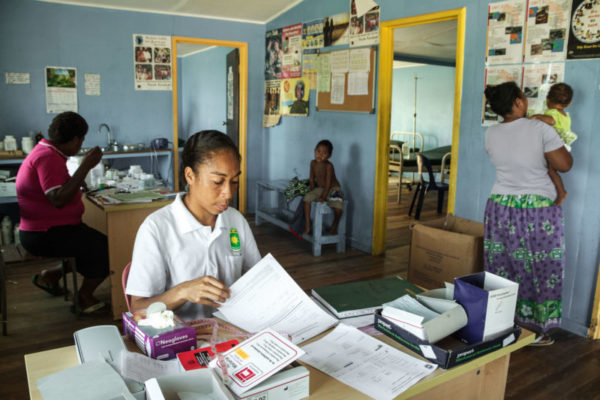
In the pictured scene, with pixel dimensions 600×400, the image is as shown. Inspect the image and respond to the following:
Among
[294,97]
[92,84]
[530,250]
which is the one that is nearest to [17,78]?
[92,84]

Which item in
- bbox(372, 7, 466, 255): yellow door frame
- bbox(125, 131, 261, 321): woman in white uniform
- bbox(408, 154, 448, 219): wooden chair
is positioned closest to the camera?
bbox(125, 131, 261, 321): woman in white uniform

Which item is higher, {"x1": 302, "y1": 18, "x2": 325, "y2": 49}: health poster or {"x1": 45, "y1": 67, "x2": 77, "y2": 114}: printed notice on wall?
{"x1": 302, "y1": 18, "x2": 325, "y2": 49}: health poster

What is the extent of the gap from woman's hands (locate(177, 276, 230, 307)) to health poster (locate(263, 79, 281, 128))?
485 cm

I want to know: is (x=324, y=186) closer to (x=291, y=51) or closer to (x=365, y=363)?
(x=291, y=51)

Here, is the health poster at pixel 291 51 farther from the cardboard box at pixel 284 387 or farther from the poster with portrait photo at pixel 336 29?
the cardboard box at pixel 284 387

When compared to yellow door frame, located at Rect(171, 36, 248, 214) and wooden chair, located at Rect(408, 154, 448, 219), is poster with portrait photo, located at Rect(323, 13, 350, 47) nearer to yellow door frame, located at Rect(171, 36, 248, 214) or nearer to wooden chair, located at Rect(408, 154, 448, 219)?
yellow door frame, located at Rect(171, 36, 248, 214)

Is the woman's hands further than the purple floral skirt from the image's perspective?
No

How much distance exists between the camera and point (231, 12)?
585 cm

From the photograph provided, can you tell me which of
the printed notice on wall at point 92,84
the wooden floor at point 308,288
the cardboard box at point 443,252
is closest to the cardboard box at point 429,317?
the wooden floor at point 308,288

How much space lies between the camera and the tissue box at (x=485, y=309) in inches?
51.9

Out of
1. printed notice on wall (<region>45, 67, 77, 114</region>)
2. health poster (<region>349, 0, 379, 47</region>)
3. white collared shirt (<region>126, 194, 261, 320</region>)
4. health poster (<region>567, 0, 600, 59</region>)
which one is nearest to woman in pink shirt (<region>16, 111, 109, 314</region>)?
white collared shirt (<region>126, 194, 261, 320</region>)

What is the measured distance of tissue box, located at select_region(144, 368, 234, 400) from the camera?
94 centimetres

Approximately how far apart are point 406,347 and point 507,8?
2957 mm

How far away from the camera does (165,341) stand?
48.2 inches
